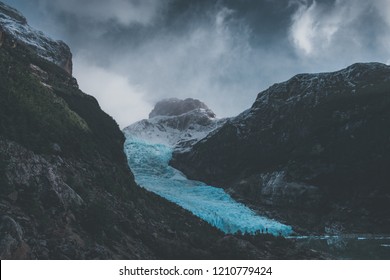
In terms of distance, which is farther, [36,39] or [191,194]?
[191,194]

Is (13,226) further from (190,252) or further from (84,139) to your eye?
(84,139)

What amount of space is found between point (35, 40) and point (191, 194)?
49550 mm

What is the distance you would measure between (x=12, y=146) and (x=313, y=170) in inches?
3100

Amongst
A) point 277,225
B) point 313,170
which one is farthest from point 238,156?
point 277,225

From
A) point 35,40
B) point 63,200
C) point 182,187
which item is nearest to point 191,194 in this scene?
point 182,187

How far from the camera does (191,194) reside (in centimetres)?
10244

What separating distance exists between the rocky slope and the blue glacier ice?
3568 cm

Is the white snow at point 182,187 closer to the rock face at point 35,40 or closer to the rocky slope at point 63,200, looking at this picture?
the rock face at point 35,40

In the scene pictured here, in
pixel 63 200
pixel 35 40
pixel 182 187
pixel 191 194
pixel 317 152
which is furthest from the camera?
pixel 182 187

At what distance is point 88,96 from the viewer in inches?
2569

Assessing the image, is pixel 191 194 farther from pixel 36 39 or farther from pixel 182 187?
pixel 36 39

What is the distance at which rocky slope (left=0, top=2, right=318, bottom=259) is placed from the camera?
50.7ft

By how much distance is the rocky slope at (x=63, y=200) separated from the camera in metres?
15.4

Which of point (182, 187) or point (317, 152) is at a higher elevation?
point (317, 152)
